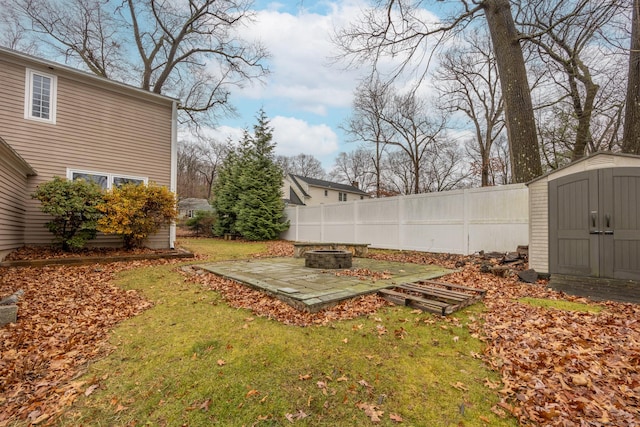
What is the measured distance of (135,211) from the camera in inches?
315

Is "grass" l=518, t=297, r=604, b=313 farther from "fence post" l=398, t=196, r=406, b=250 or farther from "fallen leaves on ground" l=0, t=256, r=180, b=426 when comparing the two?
"fence post" l=398, t=196, r=406, b=250

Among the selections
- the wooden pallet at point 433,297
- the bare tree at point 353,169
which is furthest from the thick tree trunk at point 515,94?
the bare tree at point 353,169

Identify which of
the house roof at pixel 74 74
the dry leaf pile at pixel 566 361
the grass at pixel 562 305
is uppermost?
the house roof at pixel 74 74

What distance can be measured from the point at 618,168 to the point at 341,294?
4.93 metres

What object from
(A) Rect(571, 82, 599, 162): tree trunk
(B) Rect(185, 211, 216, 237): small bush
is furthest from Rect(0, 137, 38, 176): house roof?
(A) Rect(571, 82, 599, 162): tree trunk

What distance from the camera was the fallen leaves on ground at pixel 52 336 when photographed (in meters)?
2.19

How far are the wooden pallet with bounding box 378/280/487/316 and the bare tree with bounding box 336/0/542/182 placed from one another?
4.59 metres

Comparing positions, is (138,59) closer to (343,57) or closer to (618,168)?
(343,57)

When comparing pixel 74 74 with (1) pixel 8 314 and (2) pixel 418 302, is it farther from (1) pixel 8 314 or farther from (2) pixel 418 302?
(2) pixel 418 302

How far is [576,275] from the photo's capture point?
497cm

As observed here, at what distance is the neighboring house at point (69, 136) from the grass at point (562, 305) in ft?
33.5

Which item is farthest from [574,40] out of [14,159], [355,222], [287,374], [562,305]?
[14,159]

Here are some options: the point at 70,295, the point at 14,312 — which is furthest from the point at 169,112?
the point at 14,312

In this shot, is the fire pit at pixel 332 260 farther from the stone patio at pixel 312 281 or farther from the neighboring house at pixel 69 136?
the neighboring house at pixel 69 136
